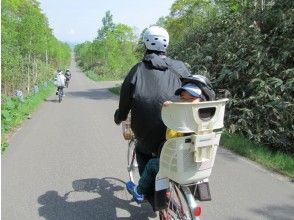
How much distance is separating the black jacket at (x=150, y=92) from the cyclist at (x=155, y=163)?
18cm

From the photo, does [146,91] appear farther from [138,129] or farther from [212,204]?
[212,204]

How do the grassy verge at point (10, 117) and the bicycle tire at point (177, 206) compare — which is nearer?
the bicycle tire at point (177, 206)

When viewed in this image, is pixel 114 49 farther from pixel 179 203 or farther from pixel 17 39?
pixel 179 203

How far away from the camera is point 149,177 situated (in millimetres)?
3883

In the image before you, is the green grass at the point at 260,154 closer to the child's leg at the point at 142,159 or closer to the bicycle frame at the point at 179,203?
the child's leg at the point at 142,159

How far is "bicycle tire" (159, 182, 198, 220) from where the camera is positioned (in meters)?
3.27

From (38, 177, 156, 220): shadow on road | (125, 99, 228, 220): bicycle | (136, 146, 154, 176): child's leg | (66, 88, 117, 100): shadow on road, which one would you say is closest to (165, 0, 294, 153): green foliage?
(38, 177, 156, 220): shadow on road

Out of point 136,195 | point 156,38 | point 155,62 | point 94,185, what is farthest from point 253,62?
point 155,62

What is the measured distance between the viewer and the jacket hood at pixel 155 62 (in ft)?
12.4

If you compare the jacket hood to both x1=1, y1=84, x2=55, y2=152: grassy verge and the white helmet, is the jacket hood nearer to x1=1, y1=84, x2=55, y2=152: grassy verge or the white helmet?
the white helmet

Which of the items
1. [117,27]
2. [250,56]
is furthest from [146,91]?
[117,27]

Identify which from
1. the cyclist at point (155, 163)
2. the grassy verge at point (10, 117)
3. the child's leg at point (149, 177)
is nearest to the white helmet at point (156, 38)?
the cyclist at point (155, 163)

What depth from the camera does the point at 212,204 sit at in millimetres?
5074

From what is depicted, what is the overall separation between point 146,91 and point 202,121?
2.71 ft
